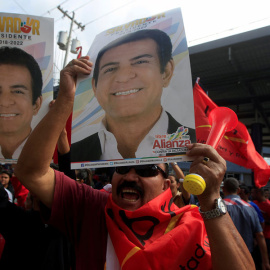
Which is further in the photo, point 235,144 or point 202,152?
point 235,144

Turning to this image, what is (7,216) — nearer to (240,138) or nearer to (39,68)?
(39,68)

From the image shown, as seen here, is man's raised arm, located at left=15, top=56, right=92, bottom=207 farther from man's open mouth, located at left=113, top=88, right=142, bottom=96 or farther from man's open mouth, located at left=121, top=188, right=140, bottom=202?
man's open mouth, located at left=121, top=188, right=140, bottom=202

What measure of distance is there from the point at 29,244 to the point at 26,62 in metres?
1.15

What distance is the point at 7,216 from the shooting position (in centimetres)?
163

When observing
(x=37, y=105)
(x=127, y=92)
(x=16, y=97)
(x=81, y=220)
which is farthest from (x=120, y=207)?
(x=16, y=97)

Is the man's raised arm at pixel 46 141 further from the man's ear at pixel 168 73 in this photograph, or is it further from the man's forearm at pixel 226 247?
the man's forearm at pixel 226 247

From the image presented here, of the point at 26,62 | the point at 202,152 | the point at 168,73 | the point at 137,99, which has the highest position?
the point at 26,62

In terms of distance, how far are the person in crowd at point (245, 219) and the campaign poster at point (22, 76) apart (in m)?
3.29

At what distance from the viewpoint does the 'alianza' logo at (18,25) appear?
1570 millimetres

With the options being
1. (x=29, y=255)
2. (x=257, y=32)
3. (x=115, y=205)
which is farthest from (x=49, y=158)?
(x=257, y=32)

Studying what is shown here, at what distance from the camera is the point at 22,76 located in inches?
60.8

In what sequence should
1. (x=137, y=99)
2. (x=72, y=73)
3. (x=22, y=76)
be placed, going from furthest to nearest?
1. (x=22, y=76)
2. (x=72, y=73)
3. (x=137, y=99)

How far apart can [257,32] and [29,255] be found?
7.06m

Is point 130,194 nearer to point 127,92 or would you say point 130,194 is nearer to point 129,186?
point 129,186
